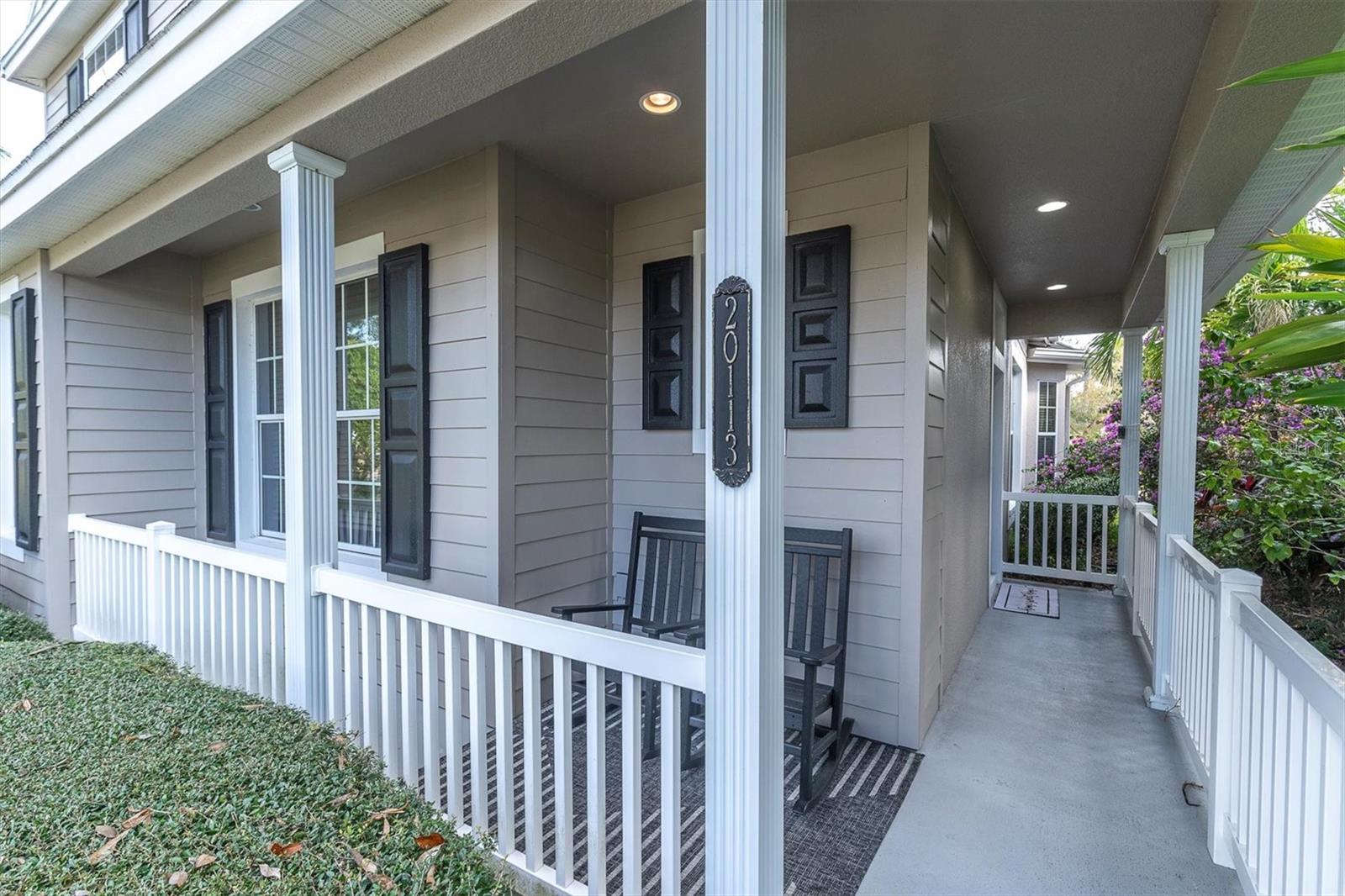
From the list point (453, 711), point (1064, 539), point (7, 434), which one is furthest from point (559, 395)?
point (1064, 539)

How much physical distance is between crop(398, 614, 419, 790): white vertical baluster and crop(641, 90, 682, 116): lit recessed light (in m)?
2.12

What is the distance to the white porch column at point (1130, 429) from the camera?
5.26m

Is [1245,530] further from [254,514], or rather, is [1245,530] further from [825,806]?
[254,514]

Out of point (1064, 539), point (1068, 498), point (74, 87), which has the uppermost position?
point (74, 87)

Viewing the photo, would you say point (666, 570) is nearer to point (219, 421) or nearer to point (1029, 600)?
point (219, 421)

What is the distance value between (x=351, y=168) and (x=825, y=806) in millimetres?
3595

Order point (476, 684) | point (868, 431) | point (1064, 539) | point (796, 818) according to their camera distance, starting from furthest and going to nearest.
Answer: point (1064, 539), point (868, 431), point (796, 818), point (476, 684)

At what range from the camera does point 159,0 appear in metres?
3.93

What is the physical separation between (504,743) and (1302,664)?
6.32ft

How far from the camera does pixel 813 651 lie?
262 cm

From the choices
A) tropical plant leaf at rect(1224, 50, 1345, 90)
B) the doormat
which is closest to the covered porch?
the doormat

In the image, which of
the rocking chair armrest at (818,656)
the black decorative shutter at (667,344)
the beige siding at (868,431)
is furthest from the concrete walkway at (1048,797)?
the black decorative shutter at (667,344)

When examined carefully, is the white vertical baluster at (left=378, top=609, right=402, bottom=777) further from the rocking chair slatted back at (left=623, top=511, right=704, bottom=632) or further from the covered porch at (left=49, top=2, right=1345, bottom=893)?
the rocking chair slatted back at (left=623, top=511, right=704, bottom=632)

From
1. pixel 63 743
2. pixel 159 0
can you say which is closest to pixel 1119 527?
pixel 63 743
